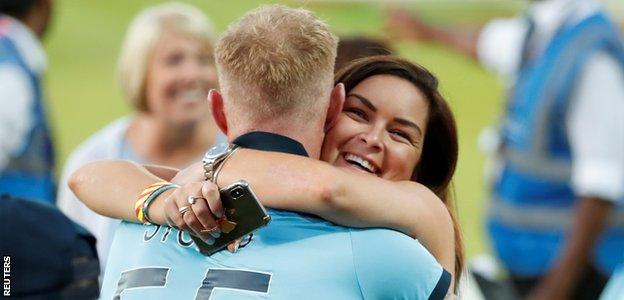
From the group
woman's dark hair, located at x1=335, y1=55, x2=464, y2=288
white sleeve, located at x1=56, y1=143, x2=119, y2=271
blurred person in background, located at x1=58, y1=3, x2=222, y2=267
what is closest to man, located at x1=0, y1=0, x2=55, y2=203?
blurred person in background, located at x1=58, y1=3, x2=222, y2=267

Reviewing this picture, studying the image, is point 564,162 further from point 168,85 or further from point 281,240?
point 281,240

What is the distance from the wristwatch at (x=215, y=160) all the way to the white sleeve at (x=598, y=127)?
3381 millimetres

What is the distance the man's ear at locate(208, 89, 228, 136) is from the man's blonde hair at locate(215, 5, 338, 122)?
4cm

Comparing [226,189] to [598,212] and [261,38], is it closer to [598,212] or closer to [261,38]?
[261,38]

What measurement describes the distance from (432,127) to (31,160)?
3176 millimetres

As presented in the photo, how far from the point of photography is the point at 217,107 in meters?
2.71

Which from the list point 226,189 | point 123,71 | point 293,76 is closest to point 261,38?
point 293,76

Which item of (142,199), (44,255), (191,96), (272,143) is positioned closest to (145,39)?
(191,96)

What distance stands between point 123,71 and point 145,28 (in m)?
0.19

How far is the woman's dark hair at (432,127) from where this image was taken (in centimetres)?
294

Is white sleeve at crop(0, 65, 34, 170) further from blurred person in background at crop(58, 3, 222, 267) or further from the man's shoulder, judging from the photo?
the man's shoulder

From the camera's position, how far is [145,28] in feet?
19.2

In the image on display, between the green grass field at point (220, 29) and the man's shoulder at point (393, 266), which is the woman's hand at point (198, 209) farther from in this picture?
the green grass field at point (220, 29)

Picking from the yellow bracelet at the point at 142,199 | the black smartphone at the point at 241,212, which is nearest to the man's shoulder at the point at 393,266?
the black smartphone at the point at 241,212
